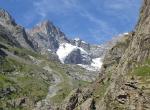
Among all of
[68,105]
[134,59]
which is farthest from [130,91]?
[68,105]

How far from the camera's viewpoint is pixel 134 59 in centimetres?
8862

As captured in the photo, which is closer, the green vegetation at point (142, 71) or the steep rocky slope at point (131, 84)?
the steep rocky slope at point (131, 84)

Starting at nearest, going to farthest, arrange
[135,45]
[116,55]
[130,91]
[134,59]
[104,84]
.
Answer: [130,91] < [134,59] < [135,45] < [104,84] < [116,55]

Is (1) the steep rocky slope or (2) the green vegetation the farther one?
A: (2) the green vegetation

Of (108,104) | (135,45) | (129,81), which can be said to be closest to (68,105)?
(135,45)

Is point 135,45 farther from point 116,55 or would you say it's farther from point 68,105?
point 116,55

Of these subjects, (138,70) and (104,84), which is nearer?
(138,70)

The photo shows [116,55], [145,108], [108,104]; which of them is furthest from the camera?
[116,55]

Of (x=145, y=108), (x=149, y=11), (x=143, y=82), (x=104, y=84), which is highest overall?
(x=149, y=11)

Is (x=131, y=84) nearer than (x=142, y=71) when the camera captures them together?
Yes

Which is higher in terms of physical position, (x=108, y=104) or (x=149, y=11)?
(x=149, y=11)

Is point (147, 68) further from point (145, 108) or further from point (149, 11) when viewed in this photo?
point (149, 11)

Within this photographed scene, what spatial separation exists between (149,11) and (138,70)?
33.6 meters

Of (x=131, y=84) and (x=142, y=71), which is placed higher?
(x=142, y=71)
